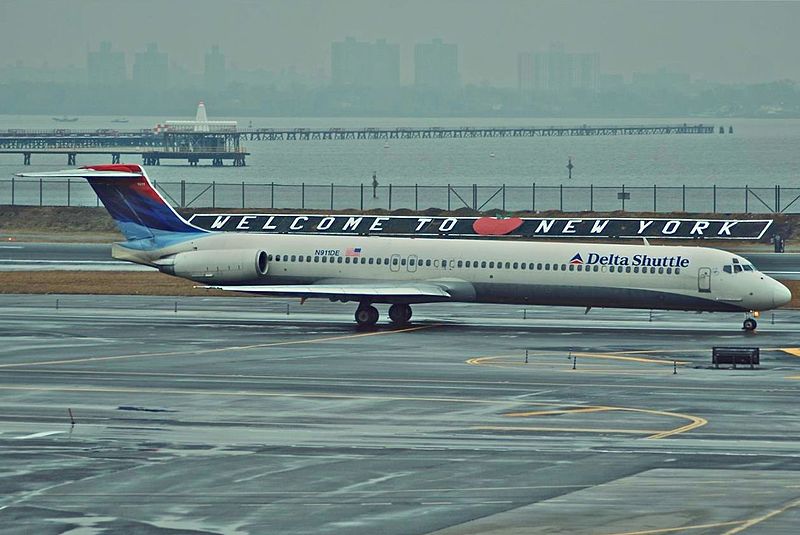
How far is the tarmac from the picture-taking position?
80.2ft

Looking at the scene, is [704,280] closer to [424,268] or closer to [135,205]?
[424,268]

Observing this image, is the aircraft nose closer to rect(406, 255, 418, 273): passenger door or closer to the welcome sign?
rect(406, 255, 418, 273): passenger door

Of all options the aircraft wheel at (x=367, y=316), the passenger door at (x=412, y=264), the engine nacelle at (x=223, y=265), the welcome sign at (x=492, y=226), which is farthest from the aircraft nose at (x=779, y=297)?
the welcome sign at (x=492, y=226)

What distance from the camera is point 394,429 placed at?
32.5 metres

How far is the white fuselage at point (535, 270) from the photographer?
52.0 meters

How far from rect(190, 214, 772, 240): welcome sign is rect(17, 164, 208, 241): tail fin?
35.9m

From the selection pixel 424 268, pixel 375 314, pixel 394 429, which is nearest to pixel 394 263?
pixel 424 268

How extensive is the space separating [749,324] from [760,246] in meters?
38.1

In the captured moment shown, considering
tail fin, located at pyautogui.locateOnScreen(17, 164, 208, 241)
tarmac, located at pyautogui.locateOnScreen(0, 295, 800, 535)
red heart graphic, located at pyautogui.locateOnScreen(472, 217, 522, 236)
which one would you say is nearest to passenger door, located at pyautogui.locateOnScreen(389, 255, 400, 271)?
tarmac, located at pyautogui.locateOnScreen(0, 295, 800, 535)

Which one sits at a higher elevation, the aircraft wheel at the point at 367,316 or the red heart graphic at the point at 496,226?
the red heart graphic at the point at 496,226

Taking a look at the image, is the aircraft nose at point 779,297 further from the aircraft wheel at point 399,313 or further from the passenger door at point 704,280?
the aircraft wheel at point 399,313

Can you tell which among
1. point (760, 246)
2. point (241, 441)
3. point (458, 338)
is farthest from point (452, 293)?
point (760, 246)

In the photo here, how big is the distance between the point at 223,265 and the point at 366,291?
603 centimetres

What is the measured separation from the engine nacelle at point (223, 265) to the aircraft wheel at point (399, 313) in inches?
213
